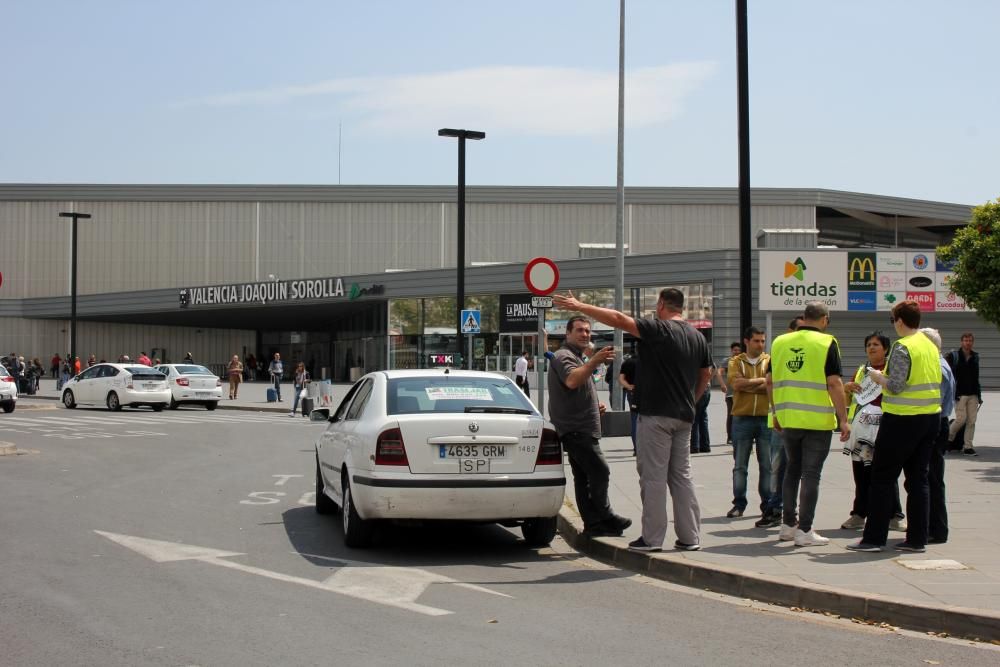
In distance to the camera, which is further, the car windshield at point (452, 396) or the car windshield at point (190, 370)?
the car windshield at point (190, 370)

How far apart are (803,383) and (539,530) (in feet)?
8.02

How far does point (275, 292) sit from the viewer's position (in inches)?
2130

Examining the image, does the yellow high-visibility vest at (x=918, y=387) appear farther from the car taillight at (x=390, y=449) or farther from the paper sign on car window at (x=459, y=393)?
the car taillight at (x=390, y=449)

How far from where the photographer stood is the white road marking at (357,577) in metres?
7.12

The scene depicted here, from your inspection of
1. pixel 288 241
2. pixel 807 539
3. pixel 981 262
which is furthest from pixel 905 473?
pixel 288 241

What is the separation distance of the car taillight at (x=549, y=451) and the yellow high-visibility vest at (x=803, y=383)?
1769 mm

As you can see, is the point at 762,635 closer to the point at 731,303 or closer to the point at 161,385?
the point at 161,385

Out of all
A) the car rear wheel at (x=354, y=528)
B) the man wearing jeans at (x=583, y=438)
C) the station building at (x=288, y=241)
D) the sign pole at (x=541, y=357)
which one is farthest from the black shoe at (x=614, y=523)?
the station building at (x=288, y=241)

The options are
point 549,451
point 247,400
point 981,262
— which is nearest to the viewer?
point 549,451

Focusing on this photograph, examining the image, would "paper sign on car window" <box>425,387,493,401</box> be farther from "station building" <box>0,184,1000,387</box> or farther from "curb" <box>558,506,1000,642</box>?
"station building" <box>0,184,1000,387</box>

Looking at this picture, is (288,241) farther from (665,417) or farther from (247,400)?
(665,417)

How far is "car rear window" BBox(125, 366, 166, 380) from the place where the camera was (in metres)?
31.9

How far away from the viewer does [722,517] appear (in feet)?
34.0

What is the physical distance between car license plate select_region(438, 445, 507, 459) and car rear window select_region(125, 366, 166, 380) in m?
25.0
